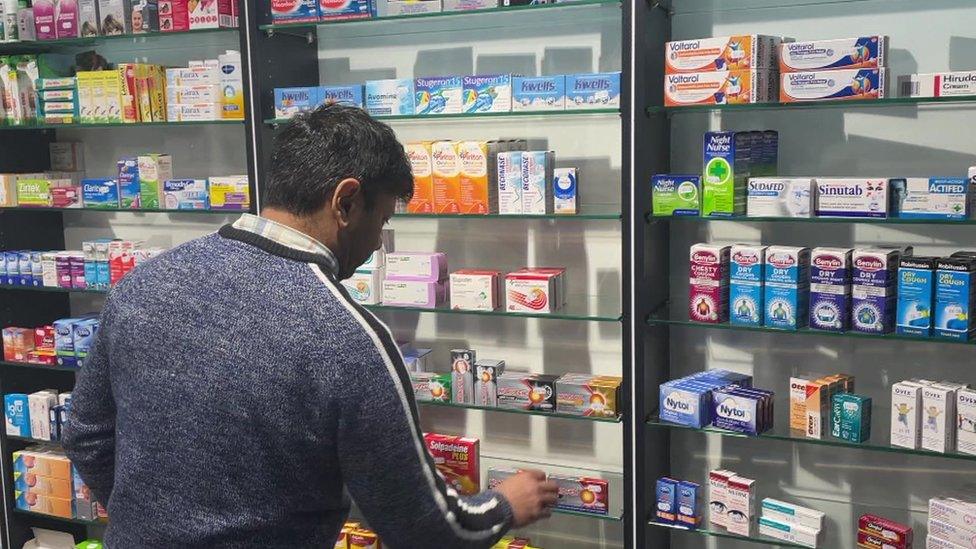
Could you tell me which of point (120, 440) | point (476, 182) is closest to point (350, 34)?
point (476, 182)

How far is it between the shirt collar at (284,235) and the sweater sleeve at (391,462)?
0.17 meters

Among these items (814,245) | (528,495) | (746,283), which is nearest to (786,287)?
(746,283)

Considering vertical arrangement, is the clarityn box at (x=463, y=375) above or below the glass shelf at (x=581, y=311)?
below

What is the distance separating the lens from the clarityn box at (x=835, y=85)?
3.03 metres

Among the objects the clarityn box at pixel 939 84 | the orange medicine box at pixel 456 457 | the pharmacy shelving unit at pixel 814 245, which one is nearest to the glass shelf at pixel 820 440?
the pharmacy shelving unit at pixel 814 245

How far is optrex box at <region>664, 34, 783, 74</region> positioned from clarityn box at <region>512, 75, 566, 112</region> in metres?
0.42

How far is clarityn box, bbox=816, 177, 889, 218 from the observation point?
3.03 metres

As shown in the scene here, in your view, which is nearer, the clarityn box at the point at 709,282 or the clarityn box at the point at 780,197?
the clarityn box at the point at 780,197

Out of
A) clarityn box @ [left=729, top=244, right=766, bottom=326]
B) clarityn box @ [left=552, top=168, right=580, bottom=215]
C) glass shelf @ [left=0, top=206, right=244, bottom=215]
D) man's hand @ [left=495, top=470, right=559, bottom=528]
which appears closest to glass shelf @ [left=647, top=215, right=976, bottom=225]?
clarityn box @ [left=729, top=244, right=766, bottom=326]

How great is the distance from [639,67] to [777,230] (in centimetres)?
82

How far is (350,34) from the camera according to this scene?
13.7 ft

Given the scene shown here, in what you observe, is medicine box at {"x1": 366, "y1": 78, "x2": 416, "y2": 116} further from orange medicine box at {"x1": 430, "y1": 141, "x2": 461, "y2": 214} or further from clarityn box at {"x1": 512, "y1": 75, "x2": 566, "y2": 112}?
clarityn box at {"x1": 512, "y1": 75, "x2": 566, "y2": 112}

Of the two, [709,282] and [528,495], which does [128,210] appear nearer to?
[709,282]

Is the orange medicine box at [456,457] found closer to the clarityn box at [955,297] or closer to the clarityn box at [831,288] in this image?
the clarityn box at [831,288]
